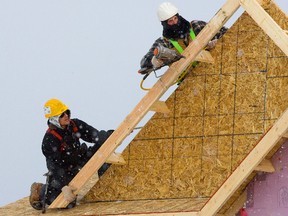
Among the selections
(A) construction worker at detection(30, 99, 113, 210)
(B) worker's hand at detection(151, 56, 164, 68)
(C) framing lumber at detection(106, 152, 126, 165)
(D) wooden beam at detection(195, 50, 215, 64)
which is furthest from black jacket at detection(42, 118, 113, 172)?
(D) wooden beam at detection(195, 50, 215, 64)

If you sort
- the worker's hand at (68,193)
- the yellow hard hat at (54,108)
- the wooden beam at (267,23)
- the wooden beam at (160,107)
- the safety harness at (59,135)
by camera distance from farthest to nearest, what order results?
1. the safety harness at (59,135)
2. the yellow hard hat at (54,108)
3. the worker's hand at (68,193)
4. the wooden beam at (160,107)
5. the wooden beam at (267,23)

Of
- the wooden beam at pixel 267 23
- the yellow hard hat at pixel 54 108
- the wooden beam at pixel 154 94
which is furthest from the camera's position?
the yellow hard hat at pixel 54 108

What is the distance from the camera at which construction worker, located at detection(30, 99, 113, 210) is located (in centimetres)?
1584

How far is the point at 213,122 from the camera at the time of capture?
Answer: 49.2 ft

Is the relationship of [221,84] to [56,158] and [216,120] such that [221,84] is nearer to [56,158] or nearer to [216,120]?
[216,120]

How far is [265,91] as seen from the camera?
1454 cm

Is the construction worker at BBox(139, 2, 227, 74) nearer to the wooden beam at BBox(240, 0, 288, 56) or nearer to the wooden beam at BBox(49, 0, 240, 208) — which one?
the wooden beam at BBox(49, 0, 240, 208)

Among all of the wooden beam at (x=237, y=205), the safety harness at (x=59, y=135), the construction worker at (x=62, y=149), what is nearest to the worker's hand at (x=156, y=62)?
the construction worker at (x=62, y=149)

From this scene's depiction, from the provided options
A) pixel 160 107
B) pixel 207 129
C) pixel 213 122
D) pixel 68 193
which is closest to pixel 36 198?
pixel 68 193

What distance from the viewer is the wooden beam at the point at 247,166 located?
13.6 meters

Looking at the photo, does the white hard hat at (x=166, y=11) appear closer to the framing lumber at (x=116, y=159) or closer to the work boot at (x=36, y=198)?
the framing lumber at (x=116, y=159)

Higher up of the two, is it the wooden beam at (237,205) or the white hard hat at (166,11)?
the white hard hat at (166,11)

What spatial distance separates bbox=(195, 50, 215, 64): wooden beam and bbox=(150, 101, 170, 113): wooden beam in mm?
839

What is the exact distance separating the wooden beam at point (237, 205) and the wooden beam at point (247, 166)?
850 mm
